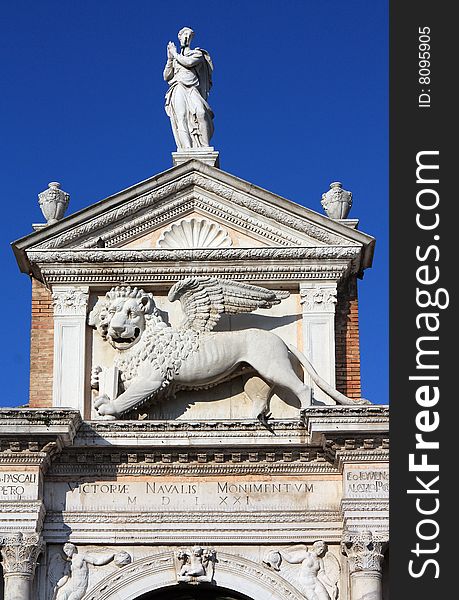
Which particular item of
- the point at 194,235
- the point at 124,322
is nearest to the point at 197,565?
the point at 124,322

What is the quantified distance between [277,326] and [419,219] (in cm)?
333

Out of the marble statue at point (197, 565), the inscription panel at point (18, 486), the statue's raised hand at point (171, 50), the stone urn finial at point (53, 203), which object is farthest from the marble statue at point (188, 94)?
the marble statue at point (197, 565)

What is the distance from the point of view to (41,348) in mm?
20000

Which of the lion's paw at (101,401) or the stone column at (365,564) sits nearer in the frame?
the stone column at (365,564)

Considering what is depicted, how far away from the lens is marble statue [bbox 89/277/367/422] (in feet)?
64.0

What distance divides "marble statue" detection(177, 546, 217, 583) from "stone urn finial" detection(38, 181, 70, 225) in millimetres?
4006

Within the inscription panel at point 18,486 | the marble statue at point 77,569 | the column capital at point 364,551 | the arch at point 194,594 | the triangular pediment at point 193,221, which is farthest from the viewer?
the triangular pediment at point 193,221

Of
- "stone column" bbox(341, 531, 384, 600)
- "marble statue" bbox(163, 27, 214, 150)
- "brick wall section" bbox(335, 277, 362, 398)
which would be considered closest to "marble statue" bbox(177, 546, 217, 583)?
"stone column" bbox(341, 531, 384, 600)

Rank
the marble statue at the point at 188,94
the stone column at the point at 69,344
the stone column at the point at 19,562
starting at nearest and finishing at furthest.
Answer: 1. the stone column at the point at 19,562
2. the stone column at the point at 69,344
3. the marble statue at the point at 188,94

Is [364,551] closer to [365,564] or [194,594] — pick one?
[365,564]

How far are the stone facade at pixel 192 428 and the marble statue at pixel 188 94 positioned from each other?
2.13 ft

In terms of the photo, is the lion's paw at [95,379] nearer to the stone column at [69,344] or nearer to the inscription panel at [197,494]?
the stone column at [69,344]

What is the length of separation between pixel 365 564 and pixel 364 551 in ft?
0.43

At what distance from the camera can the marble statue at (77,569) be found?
18922 millimetres
